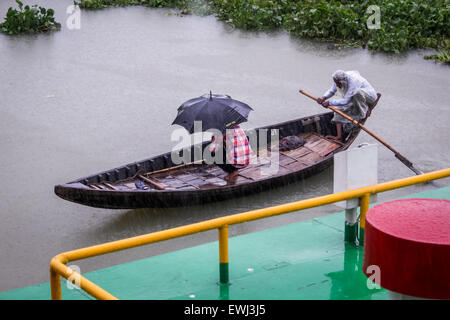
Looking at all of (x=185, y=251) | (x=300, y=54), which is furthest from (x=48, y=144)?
(x=300, y=54)

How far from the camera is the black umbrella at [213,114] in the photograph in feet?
31.0

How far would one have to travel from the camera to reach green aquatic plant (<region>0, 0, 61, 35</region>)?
20.3m

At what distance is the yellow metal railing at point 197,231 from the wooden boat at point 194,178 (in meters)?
3.65

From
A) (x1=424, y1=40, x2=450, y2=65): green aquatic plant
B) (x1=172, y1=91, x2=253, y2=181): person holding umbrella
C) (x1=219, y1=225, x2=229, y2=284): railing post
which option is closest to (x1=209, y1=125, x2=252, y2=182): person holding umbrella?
(x1=172, y1=91, x2=253, y2=181): person holding umbrella

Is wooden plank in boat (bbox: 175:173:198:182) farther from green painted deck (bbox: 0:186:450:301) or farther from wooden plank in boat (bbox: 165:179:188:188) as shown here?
green painted deck (bbox: 0:186:450:301)

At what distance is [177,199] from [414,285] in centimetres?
579

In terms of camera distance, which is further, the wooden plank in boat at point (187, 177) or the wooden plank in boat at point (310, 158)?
the wooden plank in boat at point (310, 158)

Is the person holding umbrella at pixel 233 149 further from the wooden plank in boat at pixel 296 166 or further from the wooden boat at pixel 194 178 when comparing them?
the wooden plank in boat at pixel 296 166

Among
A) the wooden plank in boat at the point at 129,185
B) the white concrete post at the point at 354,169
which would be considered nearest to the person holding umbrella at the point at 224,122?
the wooden plank in boat at the point at 129,185

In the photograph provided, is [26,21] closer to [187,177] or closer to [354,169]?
[187,177]

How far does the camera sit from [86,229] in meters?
9.18

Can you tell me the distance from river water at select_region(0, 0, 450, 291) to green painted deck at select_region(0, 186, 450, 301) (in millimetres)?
2262
